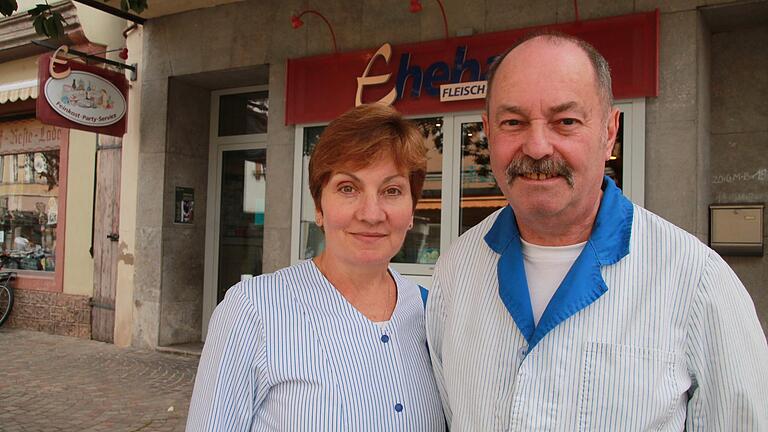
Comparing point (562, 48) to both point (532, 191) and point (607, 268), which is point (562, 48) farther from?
point (607, 268)

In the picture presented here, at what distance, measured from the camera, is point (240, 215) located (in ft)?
26.5

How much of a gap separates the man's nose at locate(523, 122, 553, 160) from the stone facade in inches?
331

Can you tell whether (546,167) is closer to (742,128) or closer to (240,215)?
(742,128)

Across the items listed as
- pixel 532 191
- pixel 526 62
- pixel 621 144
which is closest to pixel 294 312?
pixel 532 191

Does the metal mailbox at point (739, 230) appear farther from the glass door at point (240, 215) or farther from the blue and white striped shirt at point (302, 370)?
the glass door at point (240, 215)

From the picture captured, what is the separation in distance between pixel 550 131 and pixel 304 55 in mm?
5512

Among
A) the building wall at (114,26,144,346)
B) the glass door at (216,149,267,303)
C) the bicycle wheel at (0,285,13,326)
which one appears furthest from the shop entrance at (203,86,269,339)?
the bicycle wheel at (0,285,13,326)

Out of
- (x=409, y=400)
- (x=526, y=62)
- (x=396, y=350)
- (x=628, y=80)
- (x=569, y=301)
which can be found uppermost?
(x=628, y=80)

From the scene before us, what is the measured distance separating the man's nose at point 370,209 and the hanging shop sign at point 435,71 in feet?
10.6

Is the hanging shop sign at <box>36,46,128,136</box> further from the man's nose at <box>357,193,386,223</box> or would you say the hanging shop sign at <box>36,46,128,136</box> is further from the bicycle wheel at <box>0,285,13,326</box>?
the man's nose at <box>357,193,386,223</box>

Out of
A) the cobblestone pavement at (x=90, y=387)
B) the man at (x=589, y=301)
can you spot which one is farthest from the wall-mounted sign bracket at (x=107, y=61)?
the man at (x=589, y=301)

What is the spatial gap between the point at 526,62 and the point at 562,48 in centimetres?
9

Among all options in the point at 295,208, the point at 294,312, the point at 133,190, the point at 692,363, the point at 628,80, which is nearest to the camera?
the point at 692,363

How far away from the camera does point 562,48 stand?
1.53m
